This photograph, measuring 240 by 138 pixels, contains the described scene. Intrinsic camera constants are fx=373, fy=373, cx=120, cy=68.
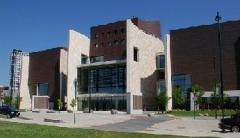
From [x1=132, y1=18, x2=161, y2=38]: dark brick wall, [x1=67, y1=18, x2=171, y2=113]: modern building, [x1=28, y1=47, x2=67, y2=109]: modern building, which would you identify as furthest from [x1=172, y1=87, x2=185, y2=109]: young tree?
[x1=28, y1=47, x2=67, y2=109]: modern building

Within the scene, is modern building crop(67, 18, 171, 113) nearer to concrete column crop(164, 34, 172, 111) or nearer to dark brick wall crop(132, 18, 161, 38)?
dark brick wall crop(132, 18, 161, 38)

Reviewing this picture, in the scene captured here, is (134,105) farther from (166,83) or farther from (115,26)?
(115,26)

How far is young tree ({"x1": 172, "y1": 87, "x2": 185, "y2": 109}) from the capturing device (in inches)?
3393

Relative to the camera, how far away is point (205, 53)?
3477 inches

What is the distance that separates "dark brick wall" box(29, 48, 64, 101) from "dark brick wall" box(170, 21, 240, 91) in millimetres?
34063

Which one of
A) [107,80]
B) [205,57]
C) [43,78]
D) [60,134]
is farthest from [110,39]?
[60,134]

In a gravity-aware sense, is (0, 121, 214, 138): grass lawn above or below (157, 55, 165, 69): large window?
below

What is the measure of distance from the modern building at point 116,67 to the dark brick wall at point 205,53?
21.6 feet

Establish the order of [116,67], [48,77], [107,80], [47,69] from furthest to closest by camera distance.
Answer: [47,69]
[48,77]
[107,80]
[116,67]

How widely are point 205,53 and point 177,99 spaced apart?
13.0 meters

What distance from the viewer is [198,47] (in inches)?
3536

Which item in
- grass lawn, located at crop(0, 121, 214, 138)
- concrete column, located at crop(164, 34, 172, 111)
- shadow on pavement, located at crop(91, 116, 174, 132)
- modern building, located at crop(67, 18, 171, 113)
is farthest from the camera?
concrete column, located at crop(164, 34, 172, 111)

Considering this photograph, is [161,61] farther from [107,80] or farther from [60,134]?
[60,134]

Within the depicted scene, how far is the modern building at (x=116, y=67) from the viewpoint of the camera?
82188mm
